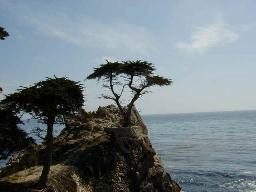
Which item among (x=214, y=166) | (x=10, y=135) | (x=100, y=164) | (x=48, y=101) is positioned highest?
(x=48, y=101)

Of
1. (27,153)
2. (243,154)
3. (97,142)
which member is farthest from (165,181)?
(243,154)

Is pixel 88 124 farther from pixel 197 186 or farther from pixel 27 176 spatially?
pixel 197 186

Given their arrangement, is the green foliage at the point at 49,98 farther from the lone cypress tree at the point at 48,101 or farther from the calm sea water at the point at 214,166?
the calm sea water at the point at 214,166

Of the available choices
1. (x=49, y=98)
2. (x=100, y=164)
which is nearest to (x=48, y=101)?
(x=49, y=98)

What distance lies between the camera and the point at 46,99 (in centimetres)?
2931

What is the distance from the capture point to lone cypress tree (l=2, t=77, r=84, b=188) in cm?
2930

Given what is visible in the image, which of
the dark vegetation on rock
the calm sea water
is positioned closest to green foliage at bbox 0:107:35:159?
the dark vegetation on rock

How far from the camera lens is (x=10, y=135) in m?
31.8

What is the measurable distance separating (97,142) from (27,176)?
7497mm

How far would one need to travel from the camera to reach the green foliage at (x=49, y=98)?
29281 mm

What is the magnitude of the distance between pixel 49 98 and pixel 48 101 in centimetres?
23

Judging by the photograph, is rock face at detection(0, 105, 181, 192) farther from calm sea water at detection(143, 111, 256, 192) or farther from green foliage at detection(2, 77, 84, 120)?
calm sea water at detection(143, 111, 256, 192)

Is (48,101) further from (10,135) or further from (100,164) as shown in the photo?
(100,164)

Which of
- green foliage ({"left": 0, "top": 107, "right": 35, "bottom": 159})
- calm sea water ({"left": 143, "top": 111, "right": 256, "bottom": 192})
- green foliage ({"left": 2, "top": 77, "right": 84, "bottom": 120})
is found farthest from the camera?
calm sea water ({"left": 143, "top": 111, "right": 256, "bottom": 192})
